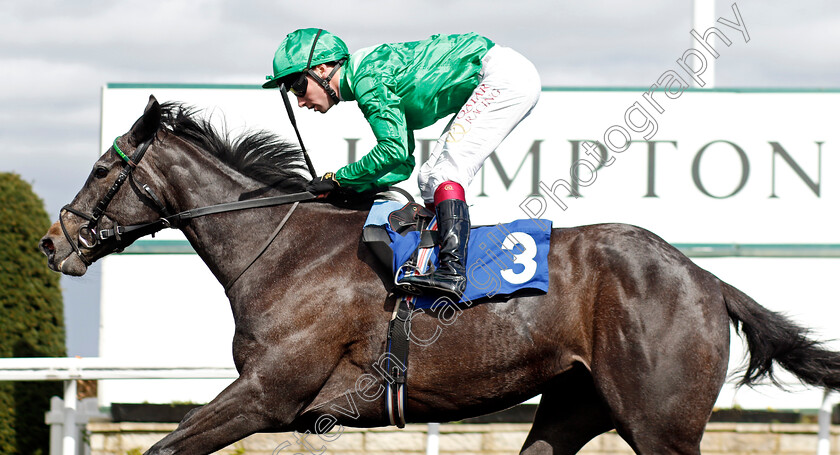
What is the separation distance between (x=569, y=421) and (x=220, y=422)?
56.2 inches

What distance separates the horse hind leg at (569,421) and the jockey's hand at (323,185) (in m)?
1.22

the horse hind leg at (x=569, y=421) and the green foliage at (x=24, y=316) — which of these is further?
the green foliage at (x=24, y=316)

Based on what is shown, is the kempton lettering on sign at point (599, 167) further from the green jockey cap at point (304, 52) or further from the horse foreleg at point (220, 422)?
the horse foreleg at point (220, 422)

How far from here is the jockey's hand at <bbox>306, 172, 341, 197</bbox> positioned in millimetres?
3605

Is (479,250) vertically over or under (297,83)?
under

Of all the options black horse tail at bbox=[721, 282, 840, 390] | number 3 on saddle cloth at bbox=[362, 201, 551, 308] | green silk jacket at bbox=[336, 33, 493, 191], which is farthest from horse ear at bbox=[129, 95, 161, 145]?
black horse tail at bbox=[721, 282, 840, 390]

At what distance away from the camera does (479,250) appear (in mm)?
3447

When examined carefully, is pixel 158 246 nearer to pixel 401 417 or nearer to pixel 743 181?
pixel 401 417

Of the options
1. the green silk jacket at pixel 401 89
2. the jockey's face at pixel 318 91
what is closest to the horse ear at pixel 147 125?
the jockey's face at pixel 318 91

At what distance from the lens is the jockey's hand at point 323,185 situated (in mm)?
3605

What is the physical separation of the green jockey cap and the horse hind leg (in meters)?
1.64

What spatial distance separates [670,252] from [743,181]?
3149mm

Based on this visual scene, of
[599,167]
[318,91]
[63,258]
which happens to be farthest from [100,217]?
[599,167]

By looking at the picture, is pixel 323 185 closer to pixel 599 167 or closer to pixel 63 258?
pixel 63 258
